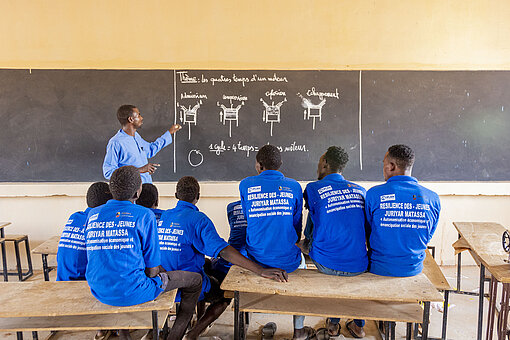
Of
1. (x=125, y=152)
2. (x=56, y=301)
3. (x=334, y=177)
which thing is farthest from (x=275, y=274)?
(x=125, y=152)

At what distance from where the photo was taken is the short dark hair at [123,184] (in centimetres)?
195

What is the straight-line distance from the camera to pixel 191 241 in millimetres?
2264

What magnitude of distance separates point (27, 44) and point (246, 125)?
2525 millimetres

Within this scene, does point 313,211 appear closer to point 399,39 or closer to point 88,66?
point 399,39

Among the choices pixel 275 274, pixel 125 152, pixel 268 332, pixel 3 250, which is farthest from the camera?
pixel 3 250

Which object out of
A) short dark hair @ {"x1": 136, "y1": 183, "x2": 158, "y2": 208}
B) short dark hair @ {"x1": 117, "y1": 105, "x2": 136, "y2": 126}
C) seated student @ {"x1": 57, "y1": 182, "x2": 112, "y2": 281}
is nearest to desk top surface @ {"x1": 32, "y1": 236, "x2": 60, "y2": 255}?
seated student @ {"x1": 57, "y1": 182, "x2": 112, "y2": 281}

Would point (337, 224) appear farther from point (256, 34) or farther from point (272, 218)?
point (256, 34)

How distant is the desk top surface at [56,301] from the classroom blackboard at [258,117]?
1942mm

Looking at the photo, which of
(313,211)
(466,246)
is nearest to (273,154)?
(313,211)

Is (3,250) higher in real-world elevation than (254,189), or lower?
lower

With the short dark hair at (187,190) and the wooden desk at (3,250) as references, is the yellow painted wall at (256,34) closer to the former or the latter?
the wooden desk at (3,250)

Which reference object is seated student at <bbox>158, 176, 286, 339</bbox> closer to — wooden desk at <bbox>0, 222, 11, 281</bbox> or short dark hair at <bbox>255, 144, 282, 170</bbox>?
short dark hair at <bbox>255, 144, 282, 170</bbox>

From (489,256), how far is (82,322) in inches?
101

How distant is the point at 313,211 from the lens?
233cm
